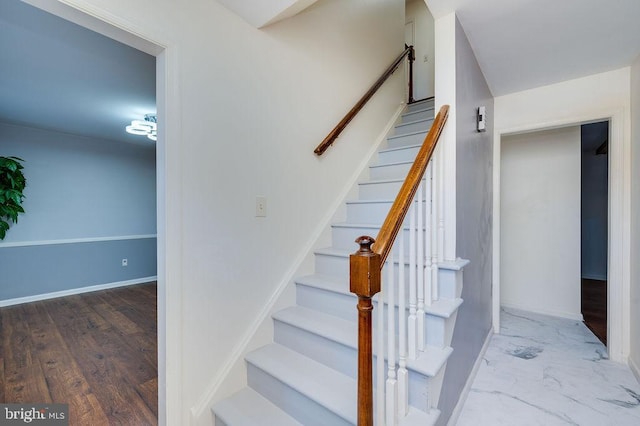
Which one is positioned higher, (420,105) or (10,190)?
(420,105)

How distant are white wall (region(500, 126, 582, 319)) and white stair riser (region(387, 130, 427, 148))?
1.45 m

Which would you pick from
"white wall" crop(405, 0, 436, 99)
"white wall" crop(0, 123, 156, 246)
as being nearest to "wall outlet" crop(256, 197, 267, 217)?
"white wall" crop(405, 0, 436, 99)

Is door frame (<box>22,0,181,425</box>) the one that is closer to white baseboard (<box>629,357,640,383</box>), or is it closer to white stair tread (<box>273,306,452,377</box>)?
white stair tread (<box>273,306,452,377</box>)

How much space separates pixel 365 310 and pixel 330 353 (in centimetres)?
82

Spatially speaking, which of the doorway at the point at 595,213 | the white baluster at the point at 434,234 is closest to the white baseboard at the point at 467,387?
the white baluster at the point at 434,234

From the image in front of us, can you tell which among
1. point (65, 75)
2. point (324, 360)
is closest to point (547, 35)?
point (324, 360)

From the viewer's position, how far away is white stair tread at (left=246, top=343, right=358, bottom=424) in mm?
1298

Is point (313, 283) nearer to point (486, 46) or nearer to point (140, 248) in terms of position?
point (486, 46)

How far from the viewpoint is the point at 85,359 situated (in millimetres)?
2371

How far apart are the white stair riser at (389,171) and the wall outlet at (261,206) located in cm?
126

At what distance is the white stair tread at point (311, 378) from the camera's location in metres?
1.30

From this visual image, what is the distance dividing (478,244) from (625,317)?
1.30 meters

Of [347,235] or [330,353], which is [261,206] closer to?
[347,235]

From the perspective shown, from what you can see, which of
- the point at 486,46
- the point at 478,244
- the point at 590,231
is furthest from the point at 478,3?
the point at 590,231
